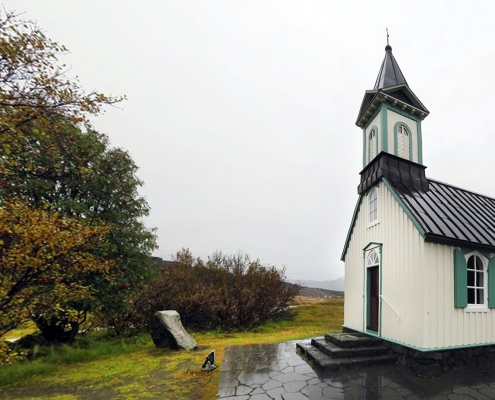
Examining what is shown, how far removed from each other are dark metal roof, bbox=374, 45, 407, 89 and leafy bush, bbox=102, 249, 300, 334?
31.3ft

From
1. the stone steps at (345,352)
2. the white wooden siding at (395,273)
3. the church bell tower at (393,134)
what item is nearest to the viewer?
the stone steps at (345,352)

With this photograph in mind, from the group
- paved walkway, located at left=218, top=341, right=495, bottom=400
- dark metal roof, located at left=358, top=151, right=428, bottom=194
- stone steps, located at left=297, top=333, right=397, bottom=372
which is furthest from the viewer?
dark metal roof, located at left=358, top=151, right=428, bottom=194

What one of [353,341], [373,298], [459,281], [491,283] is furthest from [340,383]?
[491,283]

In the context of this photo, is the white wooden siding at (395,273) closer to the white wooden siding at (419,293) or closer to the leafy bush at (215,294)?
the white wooden siding at (419,293)

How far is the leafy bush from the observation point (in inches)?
364

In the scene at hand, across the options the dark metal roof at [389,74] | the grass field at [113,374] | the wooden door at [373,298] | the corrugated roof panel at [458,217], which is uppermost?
the dark metal roof at [389,74]

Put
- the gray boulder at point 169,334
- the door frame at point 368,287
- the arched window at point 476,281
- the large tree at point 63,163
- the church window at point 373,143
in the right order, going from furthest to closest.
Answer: the church window at point 373,143 → the gray boulder at point 169,334 → the door frame at point 368,287 → the arched window at point 476,281 → the large tree at point 63,163

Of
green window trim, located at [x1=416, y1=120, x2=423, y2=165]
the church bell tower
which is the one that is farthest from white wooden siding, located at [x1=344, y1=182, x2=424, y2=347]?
green window trim, located at [x1=416, y1=120, x2=423, y2=165]

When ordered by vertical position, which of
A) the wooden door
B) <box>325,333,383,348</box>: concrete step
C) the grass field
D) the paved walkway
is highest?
the wooden door

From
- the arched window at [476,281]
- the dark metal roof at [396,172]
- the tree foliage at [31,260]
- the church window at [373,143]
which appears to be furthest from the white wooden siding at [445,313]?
the tree foliage at [31,260]

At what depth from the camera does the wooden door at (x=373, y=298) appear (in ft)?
24.7

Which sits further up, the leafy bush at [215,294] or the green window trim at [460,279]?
the green window trim at [460,279]

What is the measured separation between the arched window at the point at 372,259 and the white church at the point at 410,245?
3cm

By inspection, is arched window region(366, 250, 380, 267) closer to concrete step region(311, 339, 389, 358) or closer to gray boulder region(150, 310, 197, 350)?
concrete step region(311, 339, 389, 358)
